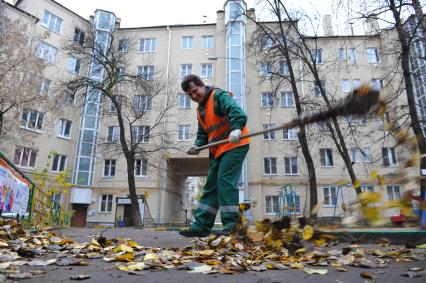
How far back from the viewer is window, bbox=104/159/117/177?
32.4 metres

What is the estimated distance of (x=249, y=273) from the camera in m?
2.33

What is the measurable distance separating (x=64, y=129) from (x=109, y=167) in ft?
17.0

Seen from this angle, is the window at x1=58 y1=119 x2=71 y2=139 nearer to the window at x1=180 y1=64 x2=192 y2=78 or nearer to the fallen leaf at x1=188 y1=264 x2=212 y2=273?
the window at x1=180 y1=64 x2=192 y2=78

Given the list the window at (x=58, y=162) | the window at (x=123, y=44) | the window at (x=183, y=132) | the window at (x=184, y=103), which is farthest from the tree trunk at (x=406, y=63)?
the window at (x=58, y=162)

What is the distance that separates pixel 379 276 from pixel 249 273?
81 cm

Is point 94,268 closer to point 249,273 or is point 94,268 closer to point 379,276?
point 249,273

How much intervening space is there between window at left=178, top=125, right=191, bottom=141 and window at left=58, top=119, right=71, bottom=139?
994cm

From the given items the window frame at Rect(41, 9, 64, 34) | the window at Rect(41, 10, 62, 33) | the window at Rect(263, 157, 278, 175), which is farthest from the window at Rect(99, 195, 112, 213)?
the window at Rect(41, 10, 62, 33)

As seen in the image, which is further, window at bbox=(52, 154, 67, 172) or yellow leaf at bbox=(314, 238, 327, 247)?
window at bbox=(52, 154, 67, 172)

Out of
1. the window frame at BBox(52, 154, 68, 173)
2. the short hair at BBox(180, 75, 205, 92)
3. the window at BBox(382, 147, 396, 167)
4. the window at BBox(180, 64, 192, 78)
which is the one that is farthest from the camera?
the window at BBox(180, 64, 192, 78)

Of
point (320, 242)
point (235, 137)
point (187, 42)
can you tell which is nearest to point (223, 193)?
point (235, 137)

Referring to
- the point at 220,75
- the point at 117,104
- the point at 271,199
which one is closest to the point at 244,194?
the point at 271,199

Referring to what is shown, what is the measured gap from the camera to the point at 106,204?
31500mm

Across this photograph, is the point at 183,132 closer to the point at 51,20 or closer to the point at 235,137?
the point at 51,20
